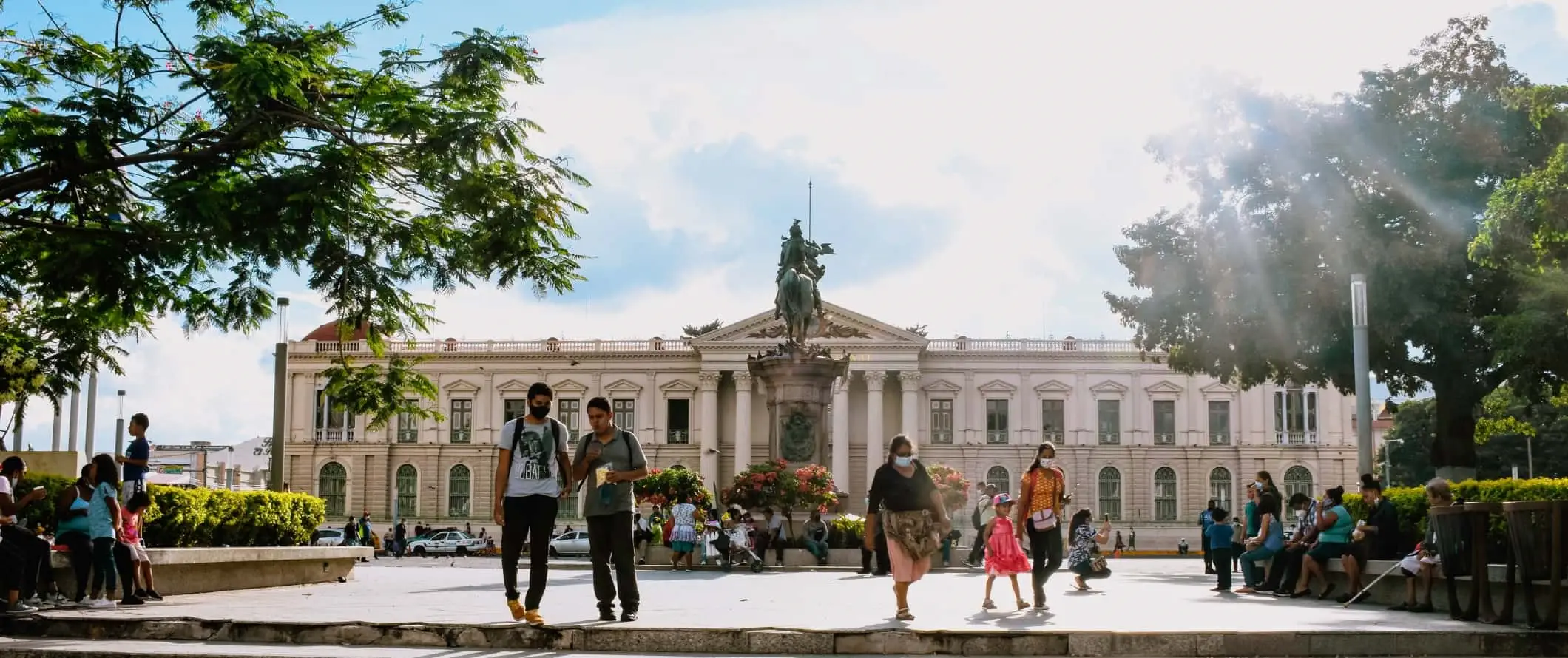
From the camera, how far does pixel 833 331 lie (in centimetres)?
7069

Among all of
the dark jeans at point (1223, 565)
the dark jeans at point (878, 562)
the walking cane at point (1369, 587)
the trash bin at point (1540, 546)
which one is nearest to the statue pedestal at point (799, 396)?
the dark jeans at point (878, 562)

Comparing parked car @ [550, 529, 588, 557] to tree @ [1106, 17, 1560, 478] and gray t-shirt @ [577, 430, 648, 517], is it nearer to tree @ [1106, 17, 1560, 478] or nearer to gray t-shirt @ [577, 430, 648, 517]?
tree @ [1106, 17, 1560, 478]

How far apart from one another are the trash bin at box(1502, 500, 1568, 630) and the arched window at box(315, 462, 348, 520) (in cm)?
6858

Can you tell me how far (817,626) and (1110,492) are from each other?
6429 cm

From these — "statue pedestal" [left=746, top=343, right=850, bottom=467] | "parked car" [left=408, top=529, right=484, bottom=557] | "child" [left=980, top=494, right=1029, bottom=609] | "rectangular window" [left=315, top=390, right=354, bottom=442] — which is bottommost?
"parked car" [left=408, top=529, right=484, bottom=557]

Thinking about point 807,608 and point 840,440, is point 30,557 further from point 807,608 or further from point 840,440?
point 840,440

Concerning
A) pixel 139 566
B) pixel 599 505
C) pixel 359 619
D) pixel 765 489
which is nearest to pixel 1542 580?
pixel 599 505

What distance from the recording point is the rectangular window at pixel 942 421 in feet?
238

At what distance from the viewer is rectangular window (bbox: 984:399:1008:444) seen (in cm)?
7231

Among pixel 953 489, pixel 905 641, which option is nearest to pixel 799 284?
pixel 953 489

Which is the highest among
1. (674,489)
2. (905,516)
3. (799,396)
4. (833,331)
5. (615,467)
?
(833,331)

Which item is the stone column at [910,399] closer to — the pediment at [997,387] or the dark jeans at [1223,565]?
the pediment at [997,387]

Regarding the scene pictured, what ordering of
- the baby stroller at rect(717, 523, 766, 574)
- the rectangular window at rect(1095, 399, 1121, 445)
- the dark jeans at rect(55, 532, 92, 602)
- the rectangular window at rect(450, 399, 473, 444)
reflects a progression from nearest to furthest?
the dark jeans at rect(55, 532, 92, 602) < the baby stroller at rect(717, 523, 766, 574) < the rectangular window at rect(1095, 399, 1121, 445) < the rectangular window at rect(450, 399, 473, 444)

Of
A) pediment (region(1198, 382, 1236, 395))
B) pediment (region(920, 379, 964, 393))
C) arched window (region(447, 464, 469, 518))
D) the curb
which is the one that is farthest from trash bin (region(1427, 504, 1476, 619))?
arched window (region(447, 464, 469, 518))
